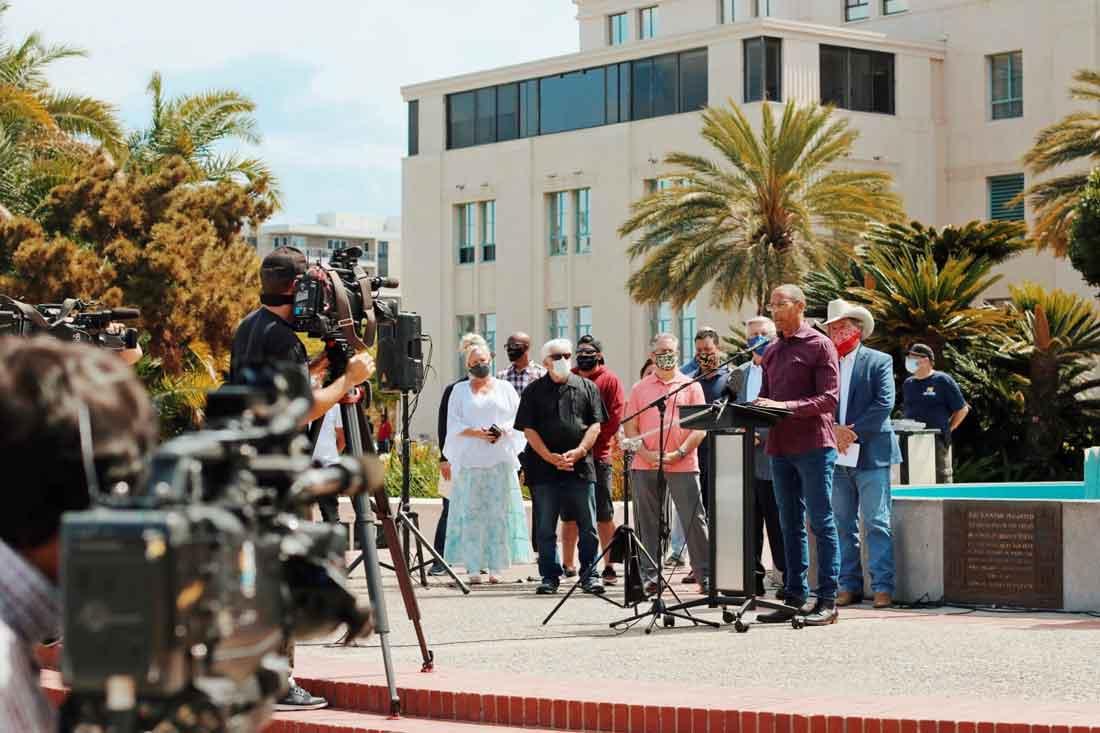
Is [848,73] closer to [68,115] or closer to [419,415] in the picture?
[419,415]

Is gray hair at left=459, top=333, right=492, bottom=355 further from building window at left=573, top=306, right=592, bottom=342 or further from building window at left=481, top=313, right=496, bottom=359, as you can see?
building window at left=481, top=313, right=496, bottom=359

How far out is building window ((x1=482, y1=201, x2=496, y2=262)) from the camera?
70.4 meters

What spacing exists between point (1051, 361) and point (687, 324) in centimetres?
2666

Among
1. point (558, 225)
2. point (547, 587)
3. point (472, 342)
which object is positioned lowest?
point (547, 587)

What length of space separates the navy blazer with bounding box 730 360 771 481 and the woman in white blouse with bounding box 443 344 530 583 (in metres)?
2.17

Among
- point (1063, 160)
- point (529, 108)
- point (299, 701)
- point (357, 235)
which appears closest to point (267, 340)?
point (299, 701)

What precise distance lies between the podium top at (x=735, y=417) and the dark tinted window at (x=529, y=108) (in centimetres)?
5665

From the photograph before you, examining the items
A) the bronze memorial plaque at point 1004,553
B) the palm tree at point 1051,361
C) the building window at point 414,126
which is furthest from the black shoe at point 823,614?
the building window at point 414,126

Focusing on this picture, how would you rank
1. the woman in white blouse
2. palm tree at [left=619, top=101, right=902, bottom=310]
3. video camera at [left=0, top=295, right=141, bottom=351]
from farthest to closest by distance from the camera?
palm tree at [left=619, top=101, right=902, bottom=310]
the woman in white blouse
video camera at [left=0, top=295, right=141, bottom=351]

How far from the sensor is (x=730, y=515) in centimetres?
1233

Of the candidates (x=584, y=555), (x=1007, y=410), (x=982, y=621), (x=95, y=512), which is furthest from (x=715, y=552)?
(x=1007, y=410)

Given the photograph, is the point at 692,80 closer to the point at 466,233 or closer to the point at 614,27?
the point at 466,233

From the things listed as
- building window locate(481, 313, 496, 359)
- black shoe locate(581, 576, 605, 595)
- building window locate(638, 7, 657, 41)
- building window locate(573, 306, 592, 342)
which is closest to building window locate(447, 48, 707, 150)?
building window locate(573, 306, 592, 342)

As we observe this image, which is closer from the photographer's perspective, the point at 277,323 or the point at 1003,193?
the point at 277,323
